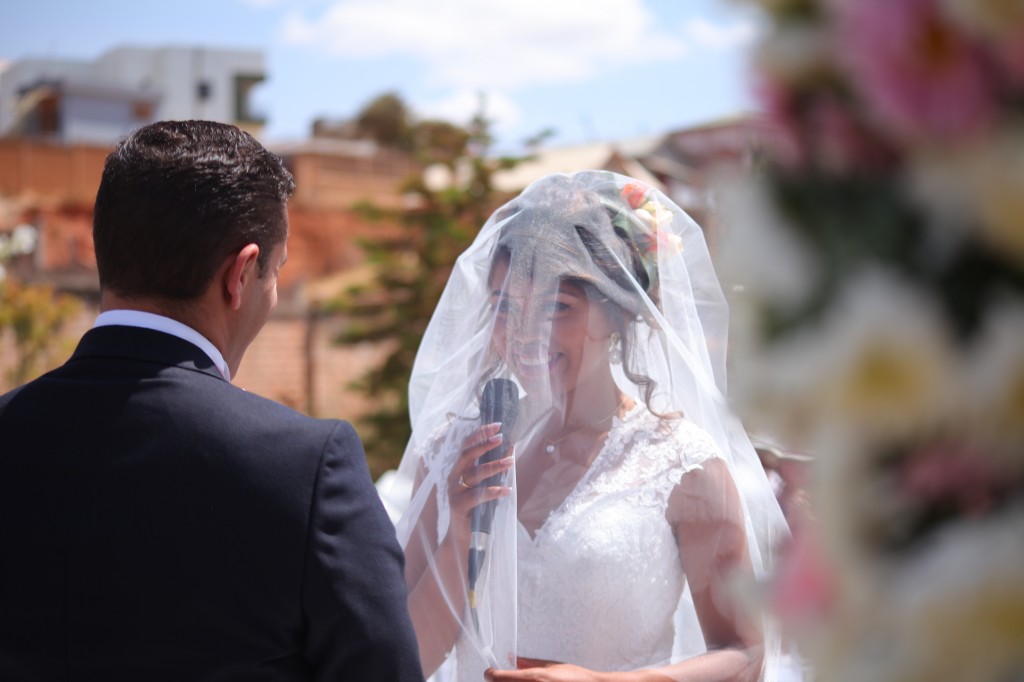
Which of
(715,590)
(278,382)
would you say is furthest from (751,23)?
(278,382)

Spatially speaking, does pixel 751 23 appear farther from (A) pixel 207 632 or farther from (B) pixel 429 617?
(B) pixel 429 617

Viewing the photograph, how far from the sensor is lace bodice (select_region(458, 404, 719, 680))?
7.97ft

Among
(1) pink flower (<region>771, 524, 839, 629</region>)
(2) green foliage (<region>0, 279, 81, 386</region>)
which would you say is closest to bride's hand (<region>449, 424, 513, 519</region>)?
(1) pink flower (<region>771, 524, 839, 629</region>)

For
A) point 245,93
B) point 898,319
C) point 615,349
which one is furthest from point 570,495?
point 245,93

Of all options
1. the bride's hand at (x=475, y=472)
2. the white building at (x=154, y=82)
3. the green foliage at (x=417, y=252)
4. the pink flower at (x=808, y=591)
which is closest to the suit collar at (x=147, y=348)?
the bride's hand at (x=475, y=472)

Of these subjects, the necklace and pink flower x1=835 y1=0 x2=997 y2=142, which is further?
the necklace

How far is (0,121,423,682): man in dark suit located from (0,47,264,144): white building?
4007cm

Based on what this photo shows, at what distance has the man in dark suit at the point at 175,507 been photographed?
1651 mm

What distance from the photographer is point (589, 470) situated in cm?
261

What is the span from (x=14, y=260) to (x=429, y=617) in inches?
698

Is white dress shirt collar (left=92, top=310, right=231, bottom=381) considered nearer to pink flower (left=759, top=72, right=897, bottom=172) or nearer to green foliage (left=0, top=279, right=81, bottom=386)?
pink flower (left=759, top=72, right=897, bottom=172)

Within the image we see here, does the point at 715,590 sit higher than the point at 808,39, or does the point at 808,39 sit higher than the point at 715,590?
the point at 808,39

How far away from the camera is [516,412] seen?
104 inches

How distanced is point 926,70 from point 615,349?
223 cm
